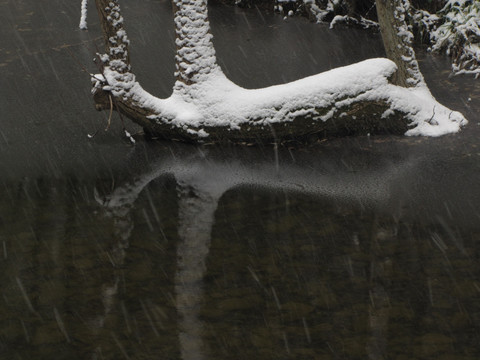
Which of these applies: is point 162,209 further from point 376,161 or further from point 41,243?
point 376,161

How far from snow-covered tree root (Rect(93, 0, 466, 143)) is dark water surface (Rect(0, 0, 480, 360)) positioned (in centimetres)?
26

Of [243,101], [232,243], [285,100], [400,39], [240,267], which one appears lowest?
[240,267]

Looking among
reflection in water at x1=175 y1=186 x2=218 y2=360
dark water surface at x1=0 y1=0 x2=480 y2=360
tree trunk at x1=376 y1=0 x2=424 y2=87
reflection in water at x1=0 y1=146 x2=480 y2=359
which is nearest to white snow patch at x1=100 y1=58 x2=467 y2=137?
dark water surface at x1=0 y1=0 x2=480 y2=360

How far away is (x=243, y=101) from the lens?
359 inches

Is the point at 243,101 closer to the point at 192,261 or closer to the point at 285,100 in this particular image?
the point at 285,100

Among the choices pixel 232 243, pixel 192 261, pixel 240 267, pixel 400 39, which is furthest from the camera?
pixel 400 39


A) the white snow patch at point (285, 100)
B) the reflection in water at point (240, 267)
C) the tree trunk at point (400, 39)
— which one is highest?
the tree trunk at point (400, 39)

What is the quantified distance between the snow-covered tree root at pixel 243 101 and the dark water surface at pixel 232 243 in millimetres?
261

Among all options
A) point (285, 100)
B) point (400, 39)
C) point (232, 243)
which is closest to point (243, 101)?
point (285, 100)

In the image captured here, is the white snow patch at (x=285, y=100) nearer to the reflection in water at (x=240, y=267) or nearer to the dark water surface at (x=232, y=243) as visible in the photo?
the dark water surface at (x=232, y=243)

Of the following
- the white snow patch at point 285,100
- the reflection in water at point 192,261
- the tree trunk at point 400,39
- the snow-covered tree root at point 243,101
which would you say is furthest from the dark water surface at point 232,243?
the tree trunk at point 400,39

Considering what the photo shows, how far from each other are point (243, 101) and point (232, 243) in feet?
9.51

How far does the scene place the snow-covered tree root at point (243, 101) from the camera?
900cm

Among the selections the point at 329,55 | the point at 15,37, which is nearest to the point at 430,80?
the point at 329,55
